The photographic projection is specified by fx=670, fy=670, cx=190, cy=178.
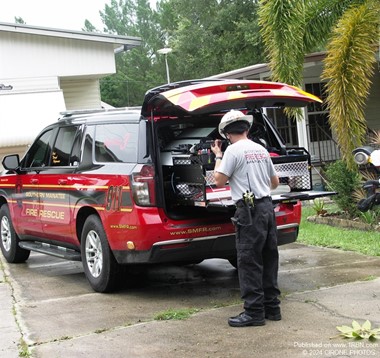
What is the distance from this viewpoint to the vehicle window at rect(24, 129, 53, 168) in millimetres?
8409

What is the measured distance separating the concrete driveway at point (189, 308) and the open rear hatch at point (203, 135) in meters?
0.97

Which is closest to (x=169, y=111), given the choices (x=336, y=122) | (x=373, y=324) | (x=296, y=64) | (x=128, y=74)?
(x=373, y=324)

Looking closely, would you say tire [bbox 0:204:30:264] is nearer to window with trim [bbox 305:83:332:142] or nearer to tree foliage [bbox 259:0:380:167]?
tree foliage [bbox 259:0:380:167]

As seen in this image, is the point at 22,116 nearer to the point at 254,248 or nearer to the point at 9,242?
the point at 9,242

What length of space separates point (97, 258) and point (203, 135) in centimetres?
170

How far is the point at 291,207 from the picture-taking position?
7.05 metres

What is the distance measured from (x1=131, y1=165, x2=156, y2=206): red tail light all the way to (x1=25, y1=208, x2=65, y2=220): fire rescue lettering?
1613mm

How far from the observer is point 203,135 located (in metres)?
6.99

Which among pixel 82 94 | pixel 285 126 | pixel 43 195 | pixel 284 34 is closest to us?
pixel 43 195

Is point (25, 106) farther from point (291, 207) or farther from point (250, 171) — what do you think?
point (250, 171)

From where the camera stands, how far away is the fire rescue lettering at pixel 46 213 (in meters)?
7.71

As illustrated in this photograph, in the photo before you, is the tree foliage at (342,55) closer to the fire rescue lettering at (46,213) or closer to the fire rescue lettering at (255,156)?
the fire rescue lettering at (46,213)

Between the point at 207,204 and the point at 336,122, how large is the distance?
461 cm

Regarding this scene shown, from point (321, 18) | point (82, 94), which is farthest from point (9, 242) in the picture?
point (82, 94)
